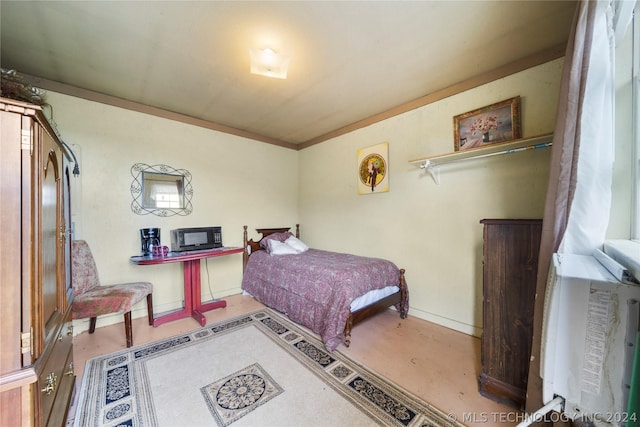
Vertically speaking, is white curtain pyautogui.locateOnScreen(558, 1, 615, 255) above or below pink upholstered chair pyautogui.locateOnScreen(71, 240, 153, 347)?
above

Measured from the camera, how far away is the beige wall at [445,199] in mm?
2092

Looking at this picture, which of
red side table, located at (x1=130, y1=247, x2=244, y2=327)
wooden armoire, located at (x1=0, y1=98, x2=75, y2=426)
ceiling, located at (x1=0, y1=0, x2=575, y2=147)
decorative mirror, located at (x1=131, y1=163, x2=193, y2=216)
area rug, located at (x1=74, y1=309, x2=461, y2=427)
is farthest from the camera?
decorative mirror, located at (x1=131, y1=163, x2=193, y2=216)

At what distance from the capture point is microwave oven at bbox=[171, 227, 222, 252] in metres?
2.95

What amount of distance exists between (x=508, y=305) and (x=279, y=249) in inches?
104

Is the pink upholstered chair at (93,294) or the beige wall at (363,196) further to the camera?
the beige wall at (363,196)

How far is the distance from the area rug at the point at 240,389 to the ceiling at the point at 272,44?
261 centimetres

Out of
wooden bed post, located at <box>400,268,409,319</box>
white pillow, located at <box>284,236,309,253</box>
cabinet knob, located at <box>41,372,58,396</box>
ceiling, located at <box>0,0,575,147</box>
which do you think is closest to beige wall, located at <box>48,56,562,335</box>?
wooden bed post, located at <box>400,268,409,319</box>

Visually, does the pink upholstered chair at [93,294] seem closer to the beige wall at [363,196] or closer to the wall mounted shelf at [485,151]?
the beige wall at [363,196]

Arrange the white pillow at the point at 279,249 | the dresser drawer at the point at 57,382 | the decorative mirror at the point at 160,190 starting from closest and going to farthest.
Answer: the dresser drawer at the point at 57,382
the decorative mirror at the point at 160,190
the white pillow at the point at 279,249

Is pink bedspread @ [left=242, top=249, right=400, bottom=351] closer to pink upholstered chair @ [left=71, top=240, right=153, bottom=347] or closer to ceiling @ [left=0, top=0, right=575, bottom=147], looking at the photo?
pink upholstered chair @ [left=71, top=240, right=153, bottom=347]

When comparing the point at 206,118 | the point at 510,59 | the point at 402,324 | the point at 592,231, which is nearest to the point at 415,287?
the point at 402,324

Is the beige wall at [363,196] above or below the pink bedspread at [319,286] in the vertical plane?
above

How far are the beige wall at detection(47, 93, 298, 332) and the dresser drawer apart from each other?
4.77 feet

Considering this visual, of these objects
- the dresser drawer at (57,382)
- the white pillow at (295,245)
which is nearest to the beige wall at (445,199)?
the white pillow at (295,245)
